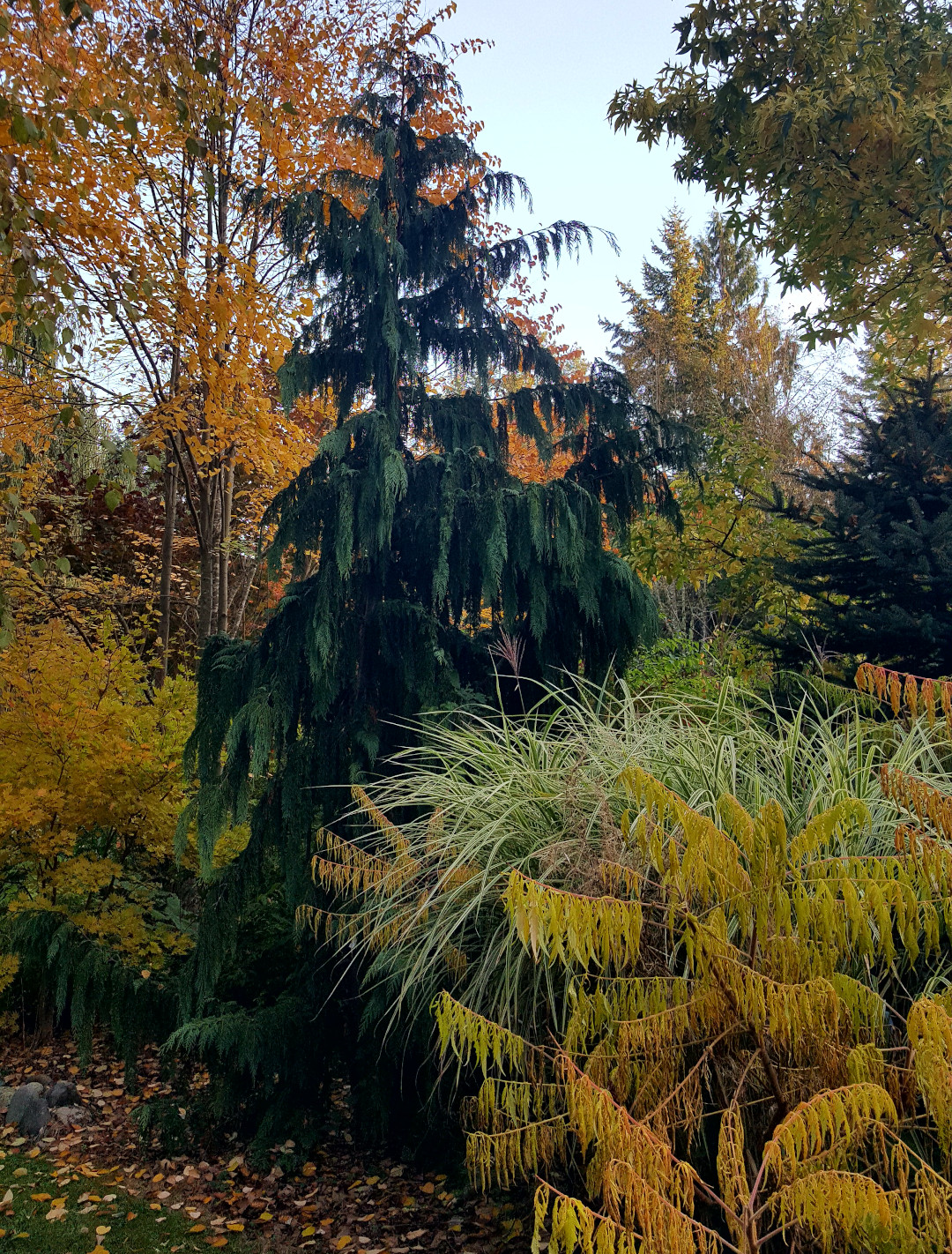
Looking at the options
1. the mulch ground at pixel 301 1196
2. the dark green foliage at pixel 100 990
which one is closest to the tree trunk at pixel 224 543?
the dark green foliage at pixel 100 990

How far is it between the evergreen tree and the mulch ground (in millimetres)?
3469

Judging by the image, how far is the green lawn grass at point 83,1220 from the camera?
329 centimetres

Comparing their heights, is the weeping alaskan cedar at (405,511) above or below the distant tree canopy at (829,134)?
below

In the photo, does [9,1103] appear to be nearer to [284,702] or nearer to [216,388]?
[284,702]

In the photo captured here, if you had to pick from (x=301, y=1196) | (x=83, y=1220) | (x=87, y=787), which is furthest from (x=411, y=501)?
(x=83, y=1220)

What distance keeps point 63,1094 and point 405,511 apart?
3.74 meters

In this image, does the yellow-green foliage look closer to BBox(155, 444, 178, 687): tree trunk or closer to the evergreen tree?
the evergreen tree

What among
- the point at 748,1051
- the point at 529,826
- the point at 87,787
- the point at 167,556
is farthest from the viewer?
the point at 167,556

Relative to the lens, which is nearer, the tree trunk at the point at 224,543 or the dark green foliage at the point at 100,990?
the dark green foliage at the point at 100,990

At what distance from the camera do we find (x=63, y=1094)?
4723 mm

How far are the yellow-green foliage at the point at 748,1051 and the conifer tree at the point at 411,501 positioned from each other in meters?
1.73

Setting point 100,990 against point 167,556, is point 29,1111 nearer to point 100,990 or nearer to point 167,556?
point 100,990

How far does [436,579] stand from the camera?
390cm

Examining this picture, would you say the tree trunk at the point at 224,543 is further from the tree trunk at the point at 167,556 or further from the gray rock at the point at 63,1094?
the gray rock at the point at 63,1094
